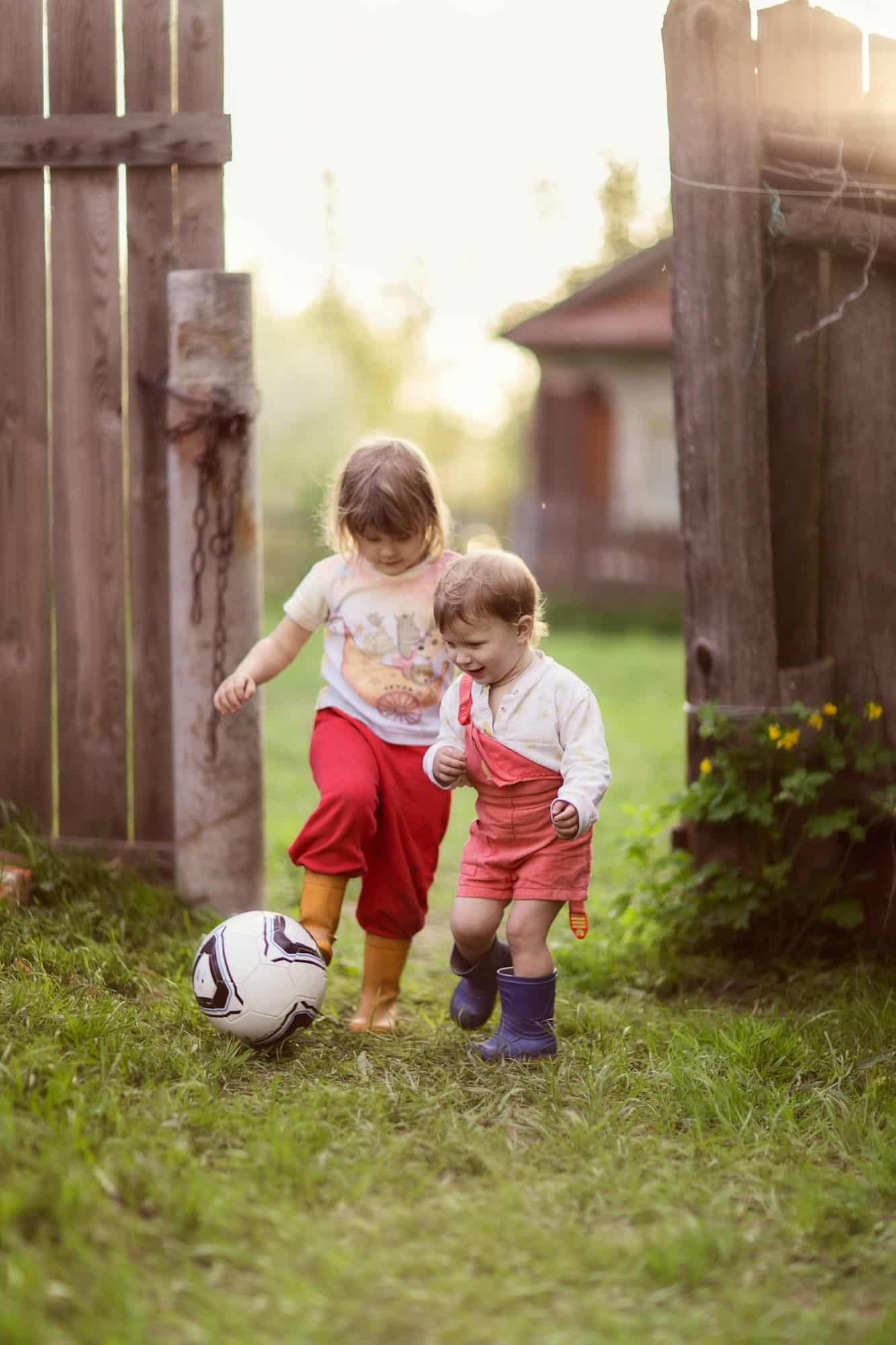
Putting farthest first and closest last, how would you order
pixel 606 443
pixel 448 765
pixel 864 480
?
1. pixel 606 443
2. pixel 864 480
3. pixel 448 765

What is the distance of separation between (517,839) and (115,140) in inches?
96.4

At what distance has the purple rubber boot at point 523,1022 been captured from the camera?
3.44m

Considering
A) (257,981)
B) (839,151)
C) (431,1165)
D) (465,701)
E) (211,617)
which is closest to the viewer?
(431,1165)

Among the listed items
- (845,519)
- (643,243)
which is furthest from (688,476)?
(643,243)

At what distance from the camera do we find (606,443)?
21.8 m

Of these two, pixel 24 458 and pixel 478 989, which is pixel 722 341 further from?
pixel 24 458

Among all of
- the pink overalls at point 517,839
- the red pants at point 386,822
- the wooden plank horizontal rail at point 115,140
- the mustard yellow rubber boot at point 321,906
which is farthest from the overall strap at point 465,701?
the wooden plank horizontal rail at point 115,140

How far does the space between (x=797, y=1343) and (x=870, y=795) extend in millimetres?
2151

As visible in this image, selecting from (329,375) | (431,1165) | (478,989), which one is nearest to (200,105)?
(478,989)

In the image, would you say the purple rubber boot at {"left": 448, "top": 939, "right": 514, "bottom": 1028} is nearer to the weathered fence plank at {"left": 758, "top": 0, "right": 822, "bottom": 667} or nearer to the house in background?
the weathered fence plank at {"left": 758, "top": 0, "right": 822, "bottom": 667}

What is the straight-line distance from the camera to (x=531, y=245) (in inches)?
807

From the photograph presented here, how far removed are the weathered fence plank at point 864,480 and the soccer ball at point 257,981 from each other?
6.11 ft

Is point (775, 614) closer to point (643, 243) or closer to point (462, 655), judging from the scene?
point (462, 655)

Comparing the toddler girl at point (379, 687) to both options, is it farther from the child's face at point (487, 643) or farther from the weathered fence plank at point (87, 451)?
the weathered fence plank at point (87, 451)
